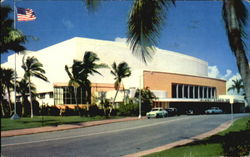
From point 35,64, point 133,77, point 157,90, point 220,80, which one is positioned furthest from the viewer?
point 220,80

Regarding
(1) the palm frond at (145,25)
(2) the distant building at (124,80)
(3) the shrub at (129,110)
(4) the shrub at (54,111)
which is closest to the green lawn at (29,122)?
(3) the shrub at (129,110)

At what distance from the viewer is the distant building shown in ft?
158

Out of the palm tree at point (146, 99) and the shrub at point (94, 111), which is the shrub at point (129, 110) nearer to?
the palm tree at point (146, 99)

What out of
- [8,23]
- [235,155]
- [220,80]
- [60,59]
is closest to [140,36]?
[235,155]

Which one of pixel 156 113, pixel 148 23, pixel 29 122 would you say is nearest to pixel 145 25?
pixel 148 23

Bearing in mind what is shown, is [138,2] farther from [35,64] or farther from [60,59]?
[60,59]

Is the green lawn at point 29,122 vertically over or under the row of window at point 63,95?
under

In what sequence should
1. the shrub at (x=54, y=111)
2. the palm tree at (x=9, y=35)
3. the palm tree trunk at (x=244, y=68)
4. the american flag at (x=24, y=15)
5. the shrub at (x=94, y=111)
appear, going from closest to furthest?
the palm tree trunk at (x=244, y=68), the palm tree at (x=9, y=35), the american flag at (x=24, y=15), the shrub at (x=94, y=111), the shrub at (x=54, y=111)

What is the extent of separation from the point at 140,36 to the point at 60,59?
53.9 metres

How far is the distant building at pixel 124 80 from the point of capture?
158 ft

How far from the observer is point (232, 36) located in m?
5.61

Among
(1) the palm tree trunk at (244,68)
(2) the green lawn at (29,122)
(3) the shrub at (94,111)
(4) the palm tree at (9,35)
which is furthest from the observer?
(3) the shrub at (94,111)

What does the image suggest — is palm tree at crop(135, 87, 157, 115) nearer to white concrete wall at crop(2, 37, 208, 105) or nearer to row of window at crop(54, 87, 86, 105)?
white concrete wall at crop(2, 37, 208, 105)

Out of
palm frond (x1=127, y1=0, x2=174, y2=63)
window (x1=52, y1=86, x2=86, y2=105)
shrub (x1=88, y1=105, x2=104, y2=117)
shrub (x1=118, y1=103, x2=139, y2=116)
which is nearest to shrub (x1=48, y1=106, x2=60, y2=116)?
window (x1=52, y1=86, x2=86, y2=105)
